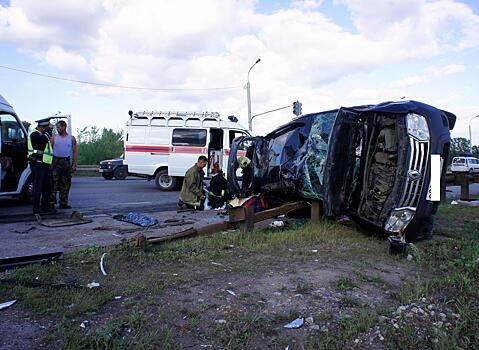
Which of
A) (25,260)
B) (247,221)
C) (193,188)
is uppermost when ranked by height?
(193,188)

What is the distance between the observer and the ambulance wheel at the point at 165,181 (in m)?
13.1

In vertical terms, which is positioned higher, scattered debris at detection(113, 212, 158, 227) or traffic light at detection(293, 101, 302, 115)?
traffic light at detection(293, 101, 302, 115)

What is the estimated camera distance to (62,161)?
7922 millimetres

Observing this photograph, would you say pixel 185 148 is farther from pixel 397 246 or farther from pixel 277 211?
pixel 397 246

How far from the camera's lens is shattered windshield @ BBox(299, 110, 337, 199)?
17.9ft

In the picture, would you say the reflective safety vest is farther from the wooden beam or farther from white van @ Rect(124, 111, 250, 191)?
white van @ Rect(124, 111, 250, 191)

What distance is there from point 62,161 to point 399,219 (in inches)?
261

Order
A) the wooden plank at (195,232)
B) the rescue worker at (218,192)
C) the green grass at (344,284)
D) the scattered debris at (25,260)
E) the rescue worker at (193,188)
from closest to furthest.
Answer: the green grass at (344,284), the scattered debris at (25,260), the wooden plank at (195,232), the rescue worker at (193,188), the rescue worker at (218,192)

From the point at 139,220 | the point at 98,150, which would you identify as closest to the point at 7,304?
the point at 139,220

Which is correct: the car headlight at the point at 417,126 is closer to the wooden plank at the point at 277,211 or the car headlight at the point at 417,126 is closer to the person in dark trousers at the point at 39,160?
the wooden plank at the point at 277,211

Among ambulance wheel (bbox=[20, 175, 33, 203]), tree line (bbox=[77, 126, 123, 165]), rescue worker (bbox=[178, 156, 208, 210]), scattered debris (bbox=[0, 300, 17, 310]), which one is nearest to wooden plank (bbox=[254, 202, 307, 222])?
rescue worker (bbox=[178, 156, 208, 210])

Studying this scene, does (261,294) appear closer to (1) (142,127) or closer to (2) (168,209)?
(2) (168,209)

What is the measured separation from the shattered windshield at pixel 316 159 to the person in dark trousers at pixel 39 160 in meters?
4.84

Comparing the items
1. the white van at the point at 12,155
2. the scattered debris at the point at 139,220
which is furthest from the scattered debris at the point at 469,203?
the white van at the point at 12,155
